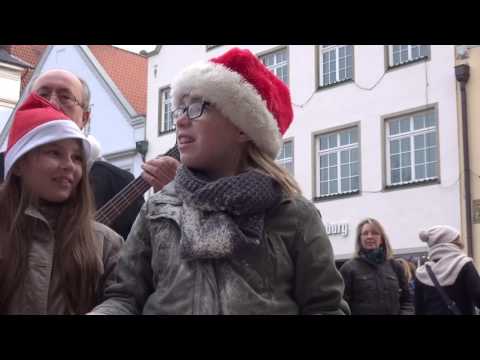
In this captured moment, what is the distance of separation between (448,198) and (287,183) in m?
13.0

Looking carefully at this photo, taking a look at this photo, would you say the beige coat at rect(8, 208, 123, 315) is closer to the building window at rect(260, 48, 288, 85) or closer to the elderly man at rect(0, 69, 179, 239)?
the elderly man at rect(0, 69, 179, 239)

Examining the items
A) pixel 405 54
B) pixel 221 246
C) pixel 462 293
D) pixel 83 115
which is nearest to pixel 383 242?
pixel 462 293

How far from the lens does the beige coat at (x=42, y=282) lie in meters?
2.19

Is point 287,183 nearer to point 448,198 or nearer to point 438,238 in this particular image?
point 438,238

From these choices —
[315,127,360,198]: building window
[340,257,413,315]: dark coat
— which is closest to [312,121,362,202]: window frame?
[315,127,360,198]: building window

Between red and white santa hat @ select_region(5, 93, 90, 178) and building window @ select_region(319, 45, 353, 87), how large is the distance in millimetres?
14977

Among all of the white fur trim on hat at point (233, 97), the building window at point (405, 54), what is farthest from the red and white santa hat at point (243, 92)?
the building window at point (405, 54)

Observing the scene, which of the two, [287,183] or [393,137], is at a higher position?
[393,137]

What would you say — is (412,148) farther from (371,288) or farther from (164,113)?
(371,288)

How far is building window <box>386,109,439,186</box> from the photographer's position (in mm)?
15531

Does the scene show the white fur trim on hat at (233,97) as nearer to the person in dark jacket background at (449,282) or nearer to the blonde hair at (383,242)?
the person in dark jacket background at (449,282)

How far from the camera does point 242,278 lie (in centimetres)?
205
